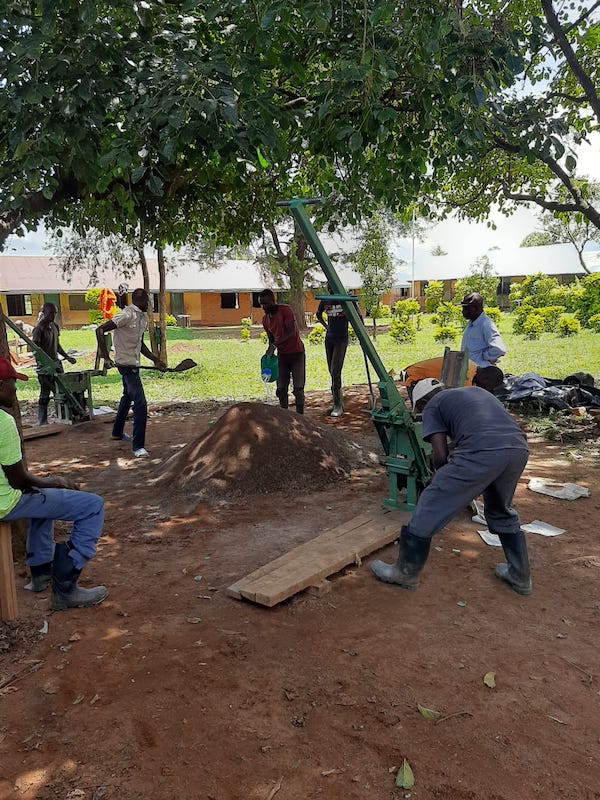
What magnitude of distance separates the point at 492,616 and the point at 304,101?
18.4 ft

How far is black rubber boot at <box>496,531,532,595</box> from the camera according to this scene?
395 centimetres

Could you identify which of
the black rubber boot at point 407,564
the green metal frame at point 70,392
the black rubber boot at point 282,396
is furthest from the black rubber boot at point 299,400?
the black rubber boot at point 407,564

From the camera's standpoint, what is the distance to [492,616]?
12.2ft

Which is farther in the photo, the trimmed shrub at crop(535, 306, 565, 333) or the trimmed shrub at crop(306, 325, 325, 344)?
the trimmed shrub at crop(535, 306, 565, 333)

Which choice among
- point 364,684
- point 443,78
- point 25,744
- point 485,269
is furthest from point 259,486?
point 485,269

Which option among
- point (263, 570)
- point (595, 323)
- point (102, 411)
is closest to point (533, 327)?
point (595, 323)

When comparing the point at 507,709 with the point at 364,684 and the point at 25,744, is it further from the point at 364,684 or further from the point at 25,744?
the point at 25,744

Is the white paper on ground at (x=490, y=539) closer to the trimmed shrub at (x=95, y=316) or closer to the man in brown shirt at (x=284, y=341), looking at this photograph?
the man in brown shirt at (x=284, y=341)

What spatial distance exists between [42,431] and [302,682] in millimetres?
6917

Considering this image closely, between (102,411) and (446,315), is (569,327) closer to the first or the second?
(446,315)

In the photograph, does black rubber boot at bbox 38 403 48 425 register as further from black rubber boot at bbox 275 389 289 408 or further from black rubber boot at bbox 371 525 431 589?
black rubber boot at bbox 371 525 431 589

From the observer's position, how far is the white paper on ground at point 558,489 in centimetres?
585

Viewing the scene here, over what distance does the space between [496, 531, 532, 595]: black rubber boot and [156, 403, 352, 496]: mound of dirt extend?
2574mm

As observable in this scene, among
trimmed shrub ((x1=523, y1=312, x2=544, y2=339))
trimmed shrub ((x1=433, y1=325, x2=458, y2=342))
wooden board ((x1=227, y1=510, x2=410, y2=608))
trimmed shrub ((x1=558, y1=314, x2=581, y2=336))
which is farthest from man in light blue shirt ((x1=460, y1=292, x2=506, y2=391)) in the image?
trimmed shrub ((x1=558, y1=314, x2=581, y2=336))
